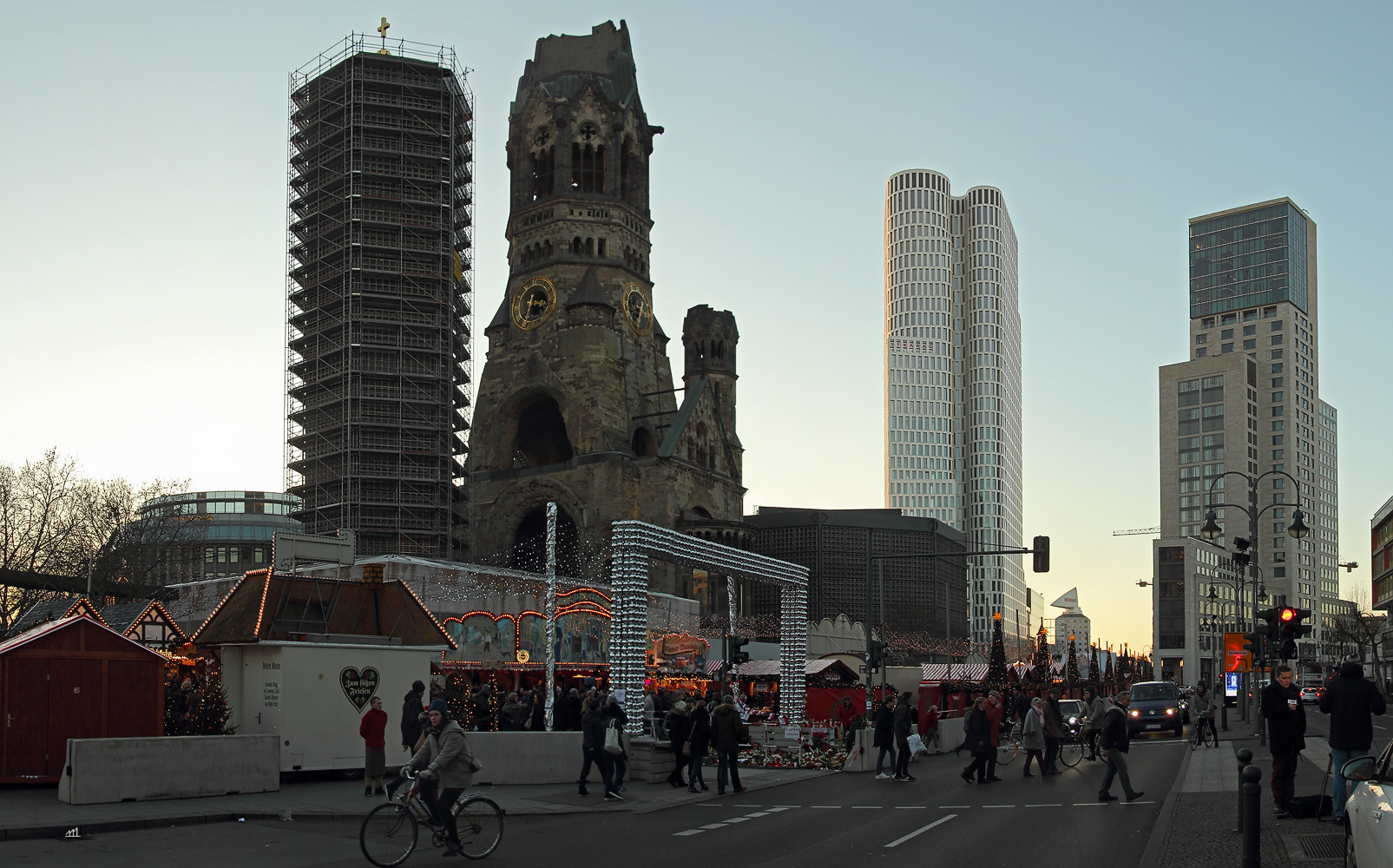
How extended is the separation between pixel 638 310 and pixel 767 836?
52.4 m

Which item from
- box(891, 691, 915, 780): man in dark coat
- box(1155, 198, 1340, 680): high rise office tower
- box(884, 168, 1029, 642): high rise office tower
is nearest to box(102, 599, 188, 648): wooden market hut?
box(891, 691, 915, 780): man in dark coat

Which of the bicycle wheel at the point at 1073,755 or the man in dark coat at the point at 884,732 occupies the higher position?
the man in dark coat at the point at 884,732

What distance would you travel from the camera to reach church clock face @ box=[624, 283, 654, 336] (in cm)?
6525

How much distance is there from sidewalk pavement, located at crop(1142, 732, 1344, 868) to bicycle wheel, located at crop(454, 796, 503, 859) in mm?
6361

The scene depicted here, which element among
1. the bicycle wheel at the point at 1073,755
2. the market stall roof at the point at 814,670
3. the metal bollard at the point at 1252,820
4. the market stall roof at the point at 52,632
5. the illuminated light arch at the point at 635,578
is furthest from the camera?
the market stall roof at the point at 814,670

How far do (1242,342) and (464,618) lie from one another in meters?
163

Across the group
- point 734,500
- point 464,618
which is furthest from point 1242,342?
point 464,618

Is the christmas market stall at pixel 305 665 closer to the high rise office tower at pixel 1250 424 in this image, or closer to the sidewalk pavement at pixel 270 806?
the sidewalk pavement at pixel 270 806

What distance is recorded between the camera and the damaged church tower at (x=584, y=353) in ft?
201

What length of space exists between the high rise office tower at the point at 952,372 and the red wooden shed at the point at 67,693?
153 meters

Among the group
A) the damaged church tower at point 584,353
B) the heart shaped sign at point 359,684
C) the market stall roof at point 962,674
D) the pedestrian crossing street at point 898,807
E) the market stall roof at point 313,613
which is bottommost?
the market stall roof at point 962,674

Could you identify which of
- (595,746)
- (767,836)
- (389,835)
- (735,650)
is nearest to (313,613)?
(595,746)

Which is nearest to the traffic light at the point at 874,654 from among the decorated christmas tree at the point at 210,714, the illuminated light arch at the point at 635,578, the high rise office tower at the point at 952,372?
the illuminated light arch at the point at 635,578

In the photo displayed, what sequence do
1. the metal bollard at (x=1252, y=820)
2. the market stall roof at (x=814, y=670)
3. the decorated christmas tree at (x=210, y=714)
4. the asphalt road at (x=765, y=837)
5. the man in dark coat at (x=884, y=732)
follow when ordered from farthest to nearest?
the market stall roof at (x=814, y=670)
the man in dark coat at (x=884, y=732)
the decorated christmas tree at (x=210, y=714)
the asphalt road at (x=765, y=837)
the metal bollard at (x=1252, y=820)
